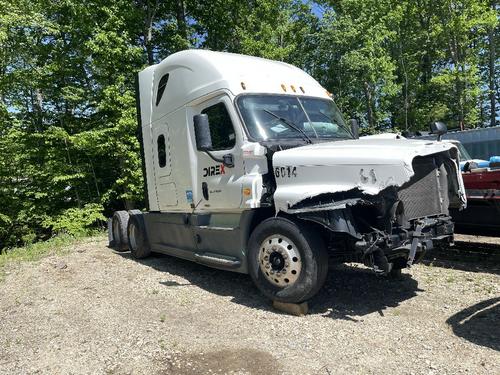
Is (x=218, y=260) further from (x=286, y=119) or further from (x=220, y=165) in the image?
(x=286, y=119)

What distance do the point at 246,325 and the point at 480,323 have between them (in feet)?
8.11

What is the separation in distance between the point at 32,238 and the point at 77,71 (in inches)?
288

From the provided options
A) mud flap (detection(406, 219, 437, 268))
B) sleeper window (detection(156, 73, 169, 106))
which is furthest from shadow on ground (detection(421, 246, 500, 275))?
sleeper window (detection(156, 73, 169, 106))

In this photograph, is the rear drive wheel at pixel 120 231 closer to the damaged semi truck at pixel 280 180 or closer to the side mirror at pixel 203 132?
the damaged semi truck at pixel 280 180

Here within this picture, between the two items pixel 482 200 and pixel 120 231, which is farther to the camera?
pixel 120 231

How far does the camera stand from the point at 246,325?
16.7 ft

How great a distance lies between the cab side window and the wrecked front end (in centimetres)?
90

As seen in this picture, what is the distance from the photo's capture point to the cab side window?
607 cm

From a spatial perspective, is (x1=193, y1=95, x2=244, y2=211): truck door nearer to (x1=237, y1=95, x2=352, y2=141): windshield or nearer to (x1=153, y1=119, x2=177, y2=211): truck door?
(x1=237, y1=95, x2=352, y2=141): windshield

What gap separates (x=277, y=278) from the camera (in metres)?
5.32

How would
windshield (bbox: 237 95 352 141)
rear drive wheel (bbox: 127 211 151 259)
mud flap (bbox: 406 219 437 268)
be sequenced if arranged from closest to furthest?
mud flap (bbox: 406 219 437 268) < windshield (bbox: 237 95 352 141) < rear drive wheel (bbox: 127 211 151 259)

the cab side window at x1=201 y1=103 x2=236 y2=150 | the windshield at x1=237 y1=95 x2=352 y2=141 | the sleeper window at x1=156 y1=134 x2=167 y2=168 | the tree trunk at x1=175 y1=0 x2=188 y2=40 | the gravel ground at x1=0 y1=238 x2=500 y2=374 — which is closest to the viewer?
the gravel ground at x1=0 y1=238 x2=500 y2=374

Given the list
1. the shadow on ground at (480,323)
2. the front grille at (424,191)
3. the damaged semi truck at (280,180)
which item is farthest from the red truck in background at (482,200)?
the shadow on ground at (480,323)

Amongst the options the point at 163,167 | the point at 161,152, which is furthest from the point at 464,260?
the point at 161,152
